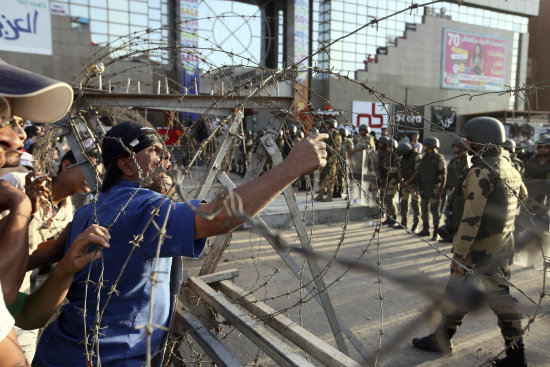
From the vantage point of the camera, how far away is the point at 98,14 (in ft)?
67.7

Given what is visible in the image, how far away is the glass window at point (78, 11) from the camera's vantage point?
20.2 m

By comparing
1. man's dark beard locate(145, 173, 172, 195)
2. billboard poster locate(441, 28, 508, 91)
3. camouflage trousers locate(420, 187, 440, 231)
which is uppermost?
billboard poster locate(441, 28, 508, 91)

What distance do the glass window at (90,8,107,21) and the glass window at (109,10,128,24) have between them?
0.31 m

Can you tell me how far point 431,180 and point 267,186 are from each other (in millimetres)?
6558

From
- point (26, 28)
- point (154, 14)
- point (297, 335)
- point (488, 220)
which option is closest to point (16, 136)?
point (297, 335)

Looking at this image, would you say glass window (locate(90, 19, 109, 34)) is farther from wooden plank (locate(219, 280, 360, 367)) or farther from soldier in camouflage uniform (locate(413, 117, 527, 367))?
soldier in camouflage uniform (locate(413, 117, 527, 367))

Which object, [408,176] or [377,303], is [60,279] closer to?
[377,303]

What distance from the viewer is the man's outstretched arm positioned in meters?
1.28

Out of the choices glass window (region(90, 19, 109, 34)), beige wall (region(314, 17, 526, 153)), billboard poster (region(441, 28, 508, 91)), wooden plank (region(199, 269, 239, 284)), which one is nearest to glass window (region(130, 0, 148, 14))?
glass window (region(90, 19, 109, 34))

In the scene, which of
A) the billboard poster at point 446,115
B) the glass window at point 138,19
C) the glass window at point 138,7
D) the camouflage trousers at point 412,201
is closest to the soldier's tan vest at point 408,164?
the camouflage trousers at point 412,201

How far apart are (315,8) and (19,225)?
2818cm

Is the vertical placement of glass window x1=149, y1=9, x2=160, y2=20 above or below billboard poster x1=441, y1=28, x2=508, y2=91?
above

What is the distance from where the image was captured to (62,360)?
156cm

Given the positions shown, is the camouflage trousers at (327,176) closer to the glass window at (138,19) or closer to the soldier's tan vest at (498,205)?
the soldier's tan vest at (498,205)
